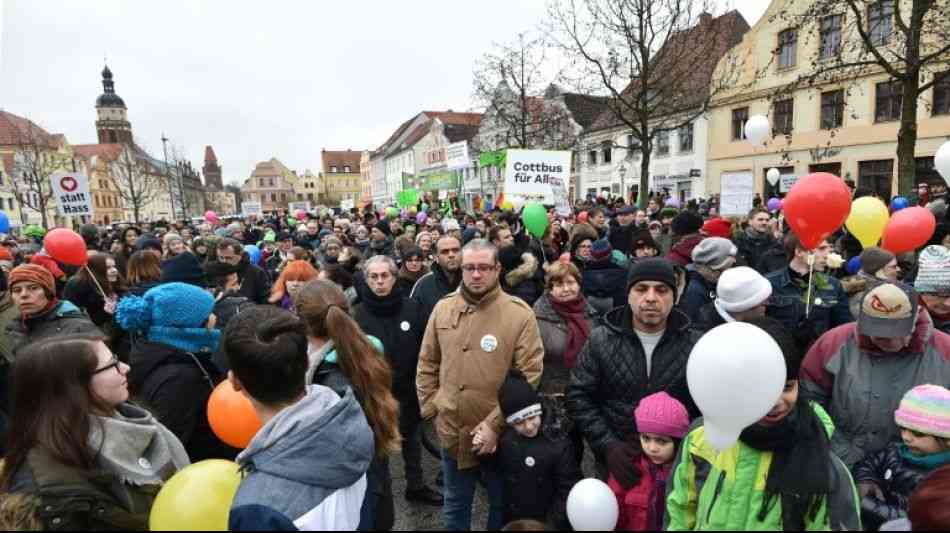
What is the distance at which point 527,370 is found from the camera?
2.70 metres

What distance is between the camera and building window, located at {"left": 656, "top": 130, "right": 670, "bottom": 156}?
30.0 meters

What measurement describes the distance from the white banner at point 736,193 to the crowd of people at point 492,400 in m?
4.97

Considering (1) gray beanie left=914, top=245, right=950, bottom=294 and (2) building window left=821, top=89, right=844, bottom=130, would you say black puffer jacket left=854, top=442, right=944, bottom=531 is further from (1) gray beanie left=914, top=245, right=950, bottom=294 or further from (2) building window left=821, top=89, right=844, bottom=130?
(2) building window left=821, top=89, right=844, bottom=130

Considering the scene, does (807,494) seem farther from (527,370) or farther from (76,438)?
(76,438)

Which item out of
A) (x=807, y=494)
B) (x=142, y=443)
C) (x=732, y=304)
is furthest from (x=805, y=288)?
(x=142, y=443)

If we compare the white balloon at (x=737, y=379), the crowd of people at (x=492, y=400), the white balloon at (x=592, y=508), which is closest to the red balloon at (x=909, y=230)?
the crowd of people at (x=492, y=400)

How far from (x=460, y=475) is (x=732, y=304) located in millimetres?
1818

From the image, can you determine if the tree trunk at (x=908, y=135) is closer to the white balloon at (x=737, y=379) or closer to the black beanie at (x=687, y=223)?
the black beanie at (x=687, y=223)

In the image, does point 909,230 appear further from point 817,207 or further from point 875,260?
point 817,207

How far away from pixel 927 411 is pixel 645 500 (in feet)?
3.70

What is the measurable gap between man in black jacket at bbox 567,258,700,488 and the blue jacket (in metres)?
1.35

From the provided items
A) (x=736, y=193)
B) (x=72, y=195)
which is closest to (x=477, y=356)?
(x=736, y=193)

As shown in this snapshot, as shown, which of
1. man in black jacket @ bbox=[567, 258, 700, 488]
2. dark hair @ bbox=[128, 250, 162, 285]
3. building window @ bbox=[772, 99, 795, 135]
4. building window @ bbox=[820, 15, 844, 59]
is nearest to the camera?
man in black jacket @ bbox=[567, 258, 700, 488]

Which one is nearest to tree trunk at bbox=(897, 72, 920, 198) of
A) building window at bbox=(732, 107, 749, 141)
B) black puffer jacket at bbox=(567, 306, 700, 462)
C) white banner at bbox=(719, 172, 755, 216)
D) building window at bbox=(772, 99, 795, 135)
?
white banner at bbox=(719, 172, 755, 216)
